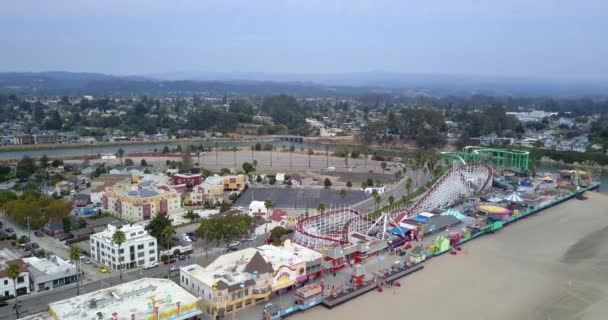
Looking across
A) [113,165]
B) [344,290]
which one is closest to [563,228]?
[344,290]

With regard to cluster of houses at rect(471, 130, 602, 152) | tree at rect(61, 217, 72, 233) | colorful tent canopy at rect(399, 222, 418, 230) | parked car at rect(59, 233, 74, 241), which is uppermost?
tree at rect(61, 217, 72, 233)

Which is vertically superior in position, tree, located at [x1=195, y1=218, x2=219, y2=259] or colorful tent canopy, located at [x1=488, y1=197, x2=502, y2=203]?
tree, located at [x1=195, y1=218, x2=219, y2=259]

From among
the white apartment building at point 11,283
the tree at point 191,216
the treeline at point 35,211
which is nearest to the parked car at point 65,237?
the treeline at point 35,211

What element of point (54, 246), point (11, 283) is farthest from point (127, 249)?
point (54, 246)

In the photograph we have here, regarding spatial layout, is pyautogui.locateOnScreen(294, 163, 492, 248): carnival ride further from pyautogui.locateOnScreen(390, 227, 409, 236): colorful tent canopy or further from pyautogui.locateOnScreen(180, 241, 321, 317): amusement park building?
pyautogui.locateOnScreen(180, 241, 321, 317): amusement park building

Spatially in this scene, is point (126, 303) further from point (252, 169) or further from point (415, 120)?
point (415, 120)

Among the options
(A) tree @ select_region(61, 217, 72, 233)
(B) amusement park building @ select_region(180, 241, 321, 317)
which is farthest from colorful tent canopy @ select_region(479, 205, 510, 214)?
(A) tree @ select_region(61, 217, 72, 233)
